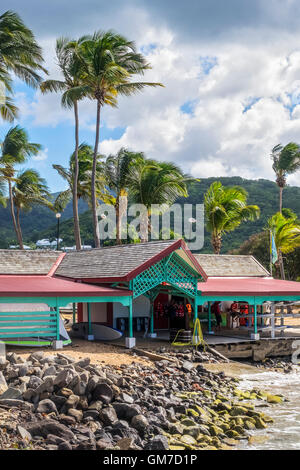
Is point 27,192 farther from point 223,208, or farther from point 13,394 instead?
point 13,394

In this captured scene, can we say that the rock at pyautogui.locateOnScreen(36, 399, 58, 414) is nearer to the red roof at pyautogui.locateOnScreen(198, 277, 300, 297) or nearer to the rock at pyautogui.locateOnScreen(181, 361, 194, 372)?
the rock at pyautogui.locateOnScreen(181, 361, 194, 372)

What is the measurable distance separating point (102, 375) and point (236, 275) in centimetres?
1443

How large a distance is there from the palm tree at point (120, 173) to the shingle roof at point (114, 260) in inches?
420

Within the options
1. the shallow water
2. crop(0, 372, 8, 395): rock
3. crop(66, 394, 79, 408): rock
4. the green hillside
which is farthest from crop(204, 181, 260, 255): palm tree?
crop(66, 394, 79, 408): rock

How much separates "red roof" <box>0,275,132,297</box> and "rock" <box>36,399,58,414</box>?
6.16 m

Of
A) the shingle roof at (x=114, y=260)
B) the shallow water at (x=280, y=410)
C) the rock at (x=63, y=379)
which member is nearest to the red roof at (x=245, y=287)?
the shingle roof at (x=114, y=260)

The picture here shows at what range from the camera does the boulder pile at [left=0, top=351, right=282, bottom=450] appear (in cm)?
1044

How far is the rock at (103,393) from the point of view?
12227 millimetres

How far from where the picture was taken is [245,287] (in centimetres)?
2267

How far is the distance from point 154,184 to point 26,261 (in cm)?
1109

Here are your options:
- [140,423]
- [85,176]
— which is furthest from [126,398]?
[85,176]
